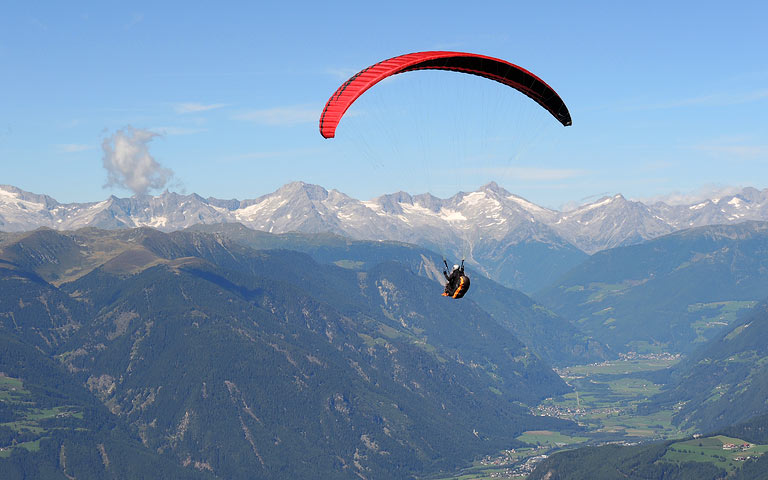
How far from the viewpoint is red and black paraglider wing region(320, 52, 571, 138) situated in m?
72.4

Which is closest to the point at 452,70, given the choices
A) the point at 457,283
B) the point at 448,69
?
the point at 448,69

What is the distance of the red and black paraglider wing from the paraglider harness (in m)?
17.9

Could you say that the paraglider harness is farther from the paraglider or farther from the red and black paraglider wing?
the red and black paraglider wing

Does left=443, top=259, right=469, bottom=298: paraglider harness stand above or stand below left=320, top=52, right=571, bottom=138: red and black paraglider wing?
below

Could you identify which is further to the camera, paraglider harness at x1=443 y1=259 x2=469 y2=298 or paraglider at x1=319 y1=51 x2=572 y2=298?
paraglider harness at x1=443 y1=259 x2=469 y2=298

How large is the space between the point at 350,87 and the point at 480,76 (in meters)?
17.0

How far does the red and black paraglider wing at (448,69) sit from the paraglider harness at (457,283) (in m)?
17.9

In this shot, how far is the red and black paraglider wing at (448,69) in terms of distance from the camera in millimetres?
72375

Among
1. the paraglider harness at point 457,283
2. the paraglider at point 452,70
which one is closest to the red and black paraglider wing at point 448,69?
the paraglider at point 452,70

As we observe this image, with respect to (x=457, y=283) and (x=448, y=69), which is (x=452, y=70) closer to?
(x=448, y=69)

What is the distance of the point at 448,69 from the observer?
80688 mm

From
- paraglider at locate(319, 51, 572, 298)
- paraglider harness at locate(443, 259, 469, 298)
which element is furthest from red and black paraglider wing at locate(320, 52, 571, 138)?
paraglider harness at locate(443, 259, 469, 298)

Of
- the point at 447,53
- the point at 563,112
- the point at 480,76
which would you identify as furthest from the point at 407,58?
the point at 563,112

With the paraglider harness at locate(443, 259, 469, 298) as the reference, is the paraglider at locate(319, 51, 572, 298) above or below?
above
